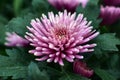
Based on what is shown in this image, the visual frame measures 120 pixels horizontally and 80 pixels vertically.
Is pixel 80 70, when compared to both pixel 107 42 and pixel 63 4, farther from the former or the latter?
pixel 63 4

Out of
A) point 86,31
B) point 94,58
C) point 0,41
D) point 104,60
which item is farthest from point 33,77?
point 0,41

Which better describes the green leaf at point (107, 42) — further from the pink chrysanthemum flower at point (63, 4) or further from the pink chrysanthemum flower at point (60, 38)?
the pink chrysanthemum flower at point (63, 4)

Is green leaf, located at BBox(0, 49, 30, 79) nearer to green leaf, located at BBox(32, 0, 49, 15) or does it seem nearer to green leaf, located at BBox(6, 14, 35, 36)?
green leaf, located at BBox(6, 14, 35, 36)

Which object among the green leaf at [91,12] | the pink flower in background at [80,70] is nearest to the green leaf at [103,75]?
the pink flower in background at [80,70]

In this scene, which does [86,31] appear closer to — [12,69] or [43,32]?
[43,32]

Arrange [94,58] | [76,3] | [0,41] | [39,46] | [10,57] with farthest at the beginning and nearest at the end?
[0,41], [76,3], [94,58], [10,57], [39,46]

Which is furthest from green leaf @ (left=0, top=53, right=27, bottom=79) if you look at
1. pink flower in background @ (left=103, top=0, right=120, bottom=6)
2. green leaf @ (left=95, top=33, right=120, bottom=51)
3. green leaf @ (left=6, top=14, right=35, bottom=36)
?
pink flower in background @ (left=103, top=0, right=120, bottom=6)

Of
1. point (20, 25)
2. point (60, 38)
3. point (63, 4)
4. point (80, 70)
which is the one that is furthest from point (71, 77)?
point (63, 4)

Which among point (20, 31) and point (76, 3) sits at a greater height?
point (76, 3)
